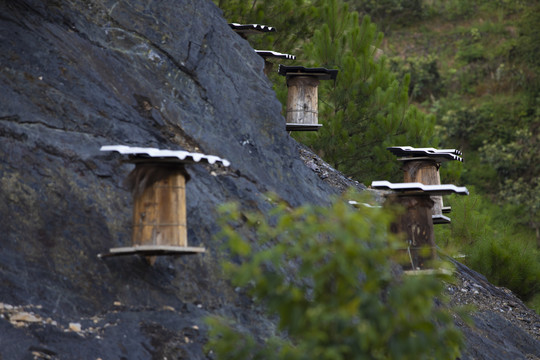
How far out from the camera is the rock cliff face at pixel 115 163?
6520 millimetres

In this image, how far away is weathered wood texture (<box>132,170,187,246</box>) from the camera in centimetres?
653

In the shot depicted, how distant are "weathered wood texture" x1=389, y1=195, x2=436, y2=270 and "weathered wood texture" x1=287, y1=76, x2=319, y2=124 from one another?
2826mm

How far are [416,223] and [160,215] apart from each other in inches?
160

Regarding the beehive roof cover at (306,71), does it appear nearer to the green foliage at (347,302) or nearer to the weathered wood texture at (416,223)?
the weathered wood texture at (416,223)

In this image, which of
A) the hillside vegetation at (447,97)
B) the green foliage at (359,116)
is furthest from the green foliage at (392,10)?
the green foliage at (359,116)

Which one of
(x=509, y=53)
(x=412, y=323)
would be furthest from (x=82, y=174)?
(x=509, y=53)

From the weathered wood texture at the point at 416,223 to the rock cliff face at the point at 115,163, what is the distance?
1228 millimetres

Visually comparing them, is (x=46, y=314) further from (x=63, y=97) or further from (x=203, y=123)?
(x=203, y=123)

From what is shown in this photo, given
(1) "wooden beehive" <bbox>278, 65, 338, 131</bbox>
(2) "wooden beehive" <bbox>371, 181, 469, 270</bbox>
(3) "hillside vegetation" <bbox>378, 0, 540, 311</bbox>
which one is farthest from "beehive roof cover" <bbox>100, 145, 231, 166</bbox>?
(3) "hillside vegetation" <bbox>378, 0, 540, 311</bbox>

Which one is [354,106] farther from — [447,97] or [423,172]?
[447,97]

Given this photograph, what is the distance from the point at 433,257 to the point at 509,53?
81.3ft

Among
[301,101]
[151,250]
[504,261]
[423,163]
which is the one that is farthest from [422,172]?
[151,250]

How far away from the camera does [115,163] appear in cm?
772

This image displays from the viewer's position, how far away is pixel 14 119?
7480mm
